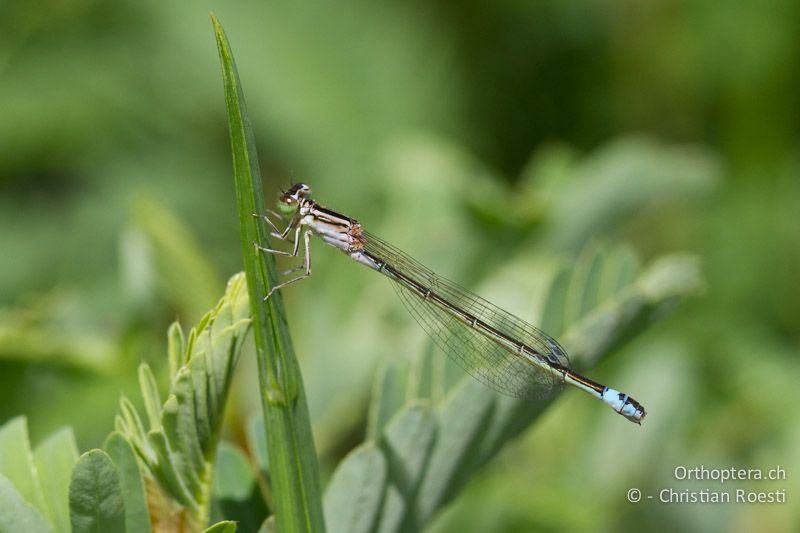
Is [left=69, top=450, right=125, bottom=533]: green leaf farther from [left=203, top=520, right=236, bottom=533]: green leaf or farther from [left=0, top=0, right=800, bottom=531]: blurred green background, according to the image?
[left=0, top=0, right=800, bottom=531]: blurred green background

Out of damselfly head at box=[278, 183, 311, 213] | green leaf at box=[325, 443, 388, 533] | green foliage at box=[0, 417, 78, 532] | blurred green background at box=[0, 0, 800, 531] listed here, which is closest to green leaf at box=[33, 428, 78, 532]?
green foliage at box=[0, 417, 78, 532]

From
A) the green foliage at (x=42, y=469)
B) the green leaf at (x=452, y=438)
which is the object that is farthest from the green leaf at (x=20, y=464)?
the green leaf at (x=452, y=438)

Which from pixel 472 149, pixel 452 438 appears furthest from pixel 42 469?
pixel 472 149

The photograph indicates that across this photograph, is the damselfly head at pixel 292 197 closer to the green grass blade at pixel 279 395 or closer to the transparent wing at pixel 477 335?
the transparent wing at pixel 477 335

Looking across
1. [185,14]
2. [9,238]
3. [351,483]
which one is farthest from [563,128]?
[351,483]

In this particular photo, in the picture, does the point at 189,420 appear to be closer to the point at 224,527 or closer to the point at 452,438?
the point at 224,527
